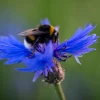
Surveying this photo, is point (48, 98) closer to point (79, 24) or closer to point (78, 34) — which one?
point (79, 24)

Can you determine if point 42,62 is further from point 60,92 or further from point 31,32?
point 31,32

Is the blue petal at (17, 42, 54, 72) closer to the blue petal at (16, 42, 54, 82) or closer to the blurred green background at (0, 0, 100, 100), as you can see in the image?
the blue petal at (16, 42, 54, 82)

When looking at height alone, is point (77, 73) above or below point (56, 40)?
above

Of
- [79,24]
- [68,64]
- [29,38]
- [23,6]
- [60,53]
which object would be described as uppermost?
[23,6]

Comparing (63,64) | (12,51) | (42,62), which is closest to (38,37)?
(12,51)

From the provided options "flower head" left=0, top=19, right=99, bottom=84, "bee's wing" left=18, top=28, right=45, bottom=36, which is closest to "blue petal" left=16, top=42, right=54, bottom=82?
"flower head" left=0, top=19, right=99, bottom=84

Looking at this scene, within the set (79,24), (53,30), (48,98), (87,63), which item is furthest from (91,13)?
(53,30)

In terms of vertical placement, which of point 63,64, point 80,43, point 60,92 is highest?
point 63,64

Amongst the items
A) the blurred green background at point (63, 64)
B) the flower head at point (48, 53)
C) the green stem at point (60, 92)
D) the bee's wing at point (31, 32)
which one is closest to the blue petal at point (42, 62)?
the flower head at point (48, 53)

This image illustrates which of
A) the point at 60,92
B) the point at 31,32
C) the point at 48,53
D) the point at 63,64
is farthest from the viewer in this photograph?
the point at 63,64

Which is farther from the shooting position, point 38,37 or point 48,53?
point 38,37
